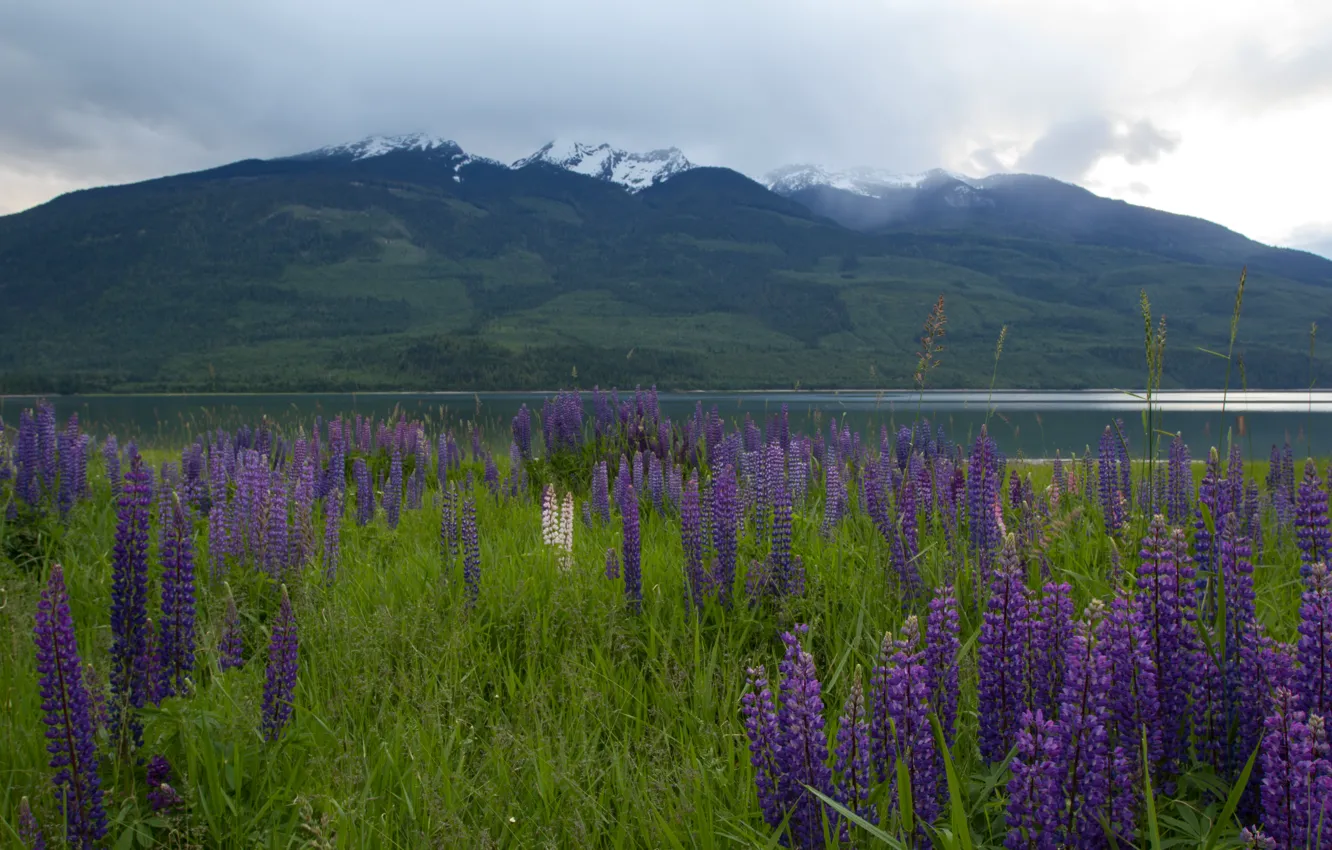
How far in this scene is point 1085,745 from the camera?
2.15 meters

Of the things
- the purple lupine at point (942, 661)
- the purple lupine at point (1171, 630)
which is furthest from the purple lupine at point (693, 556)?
the purple lupine at point (1171, 630)

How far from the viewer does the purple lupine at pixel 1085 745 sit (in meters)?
2.11

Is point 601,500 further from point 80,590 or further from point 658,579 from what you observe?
point 80,590

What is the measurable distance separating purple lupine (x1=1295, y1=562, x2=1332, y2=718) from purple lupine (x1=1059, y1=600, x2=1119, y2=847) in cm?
58

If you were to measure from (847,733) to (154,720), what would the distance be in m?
2.64

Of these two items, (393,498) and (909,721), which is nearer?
(909,721)

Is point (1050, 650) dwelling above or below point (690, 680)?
above

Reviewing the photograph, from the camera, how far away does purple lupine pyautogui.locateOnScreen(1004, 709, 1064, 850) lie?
2.06 metres

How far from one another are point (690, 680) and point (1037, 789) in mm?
2269

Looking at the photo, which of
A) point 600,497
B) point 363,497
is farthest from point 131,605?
point 363,497

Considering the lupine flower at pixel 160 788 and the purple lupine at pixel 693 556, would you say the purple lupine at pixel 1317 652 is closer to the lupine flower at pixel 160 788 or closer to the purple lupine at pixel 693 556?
the purple lupine at pixel 693 556

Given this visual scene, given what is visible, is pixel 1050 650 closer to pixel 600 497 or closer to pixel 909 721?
pixel 909 721

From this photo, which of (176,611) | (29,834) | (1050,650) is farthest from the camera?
(176,611)

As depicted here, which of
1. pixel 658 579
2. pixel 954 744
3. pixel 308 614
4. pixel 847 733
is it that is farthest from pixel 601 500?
pixel 847 733
